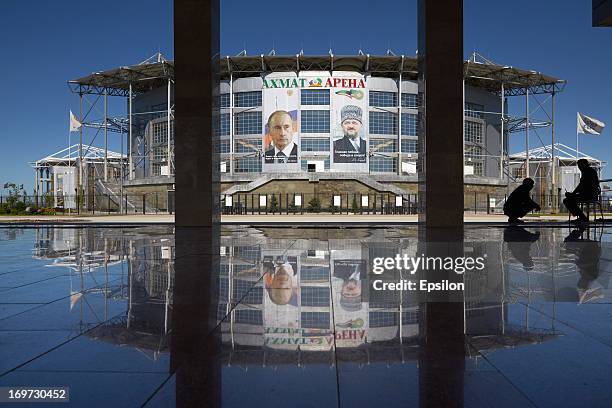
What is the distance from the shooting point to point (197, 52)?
14352mm

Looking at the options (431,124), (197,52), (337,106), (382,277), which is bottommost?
(382,277)

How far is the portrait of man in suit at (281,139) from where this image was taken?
58.8 metres

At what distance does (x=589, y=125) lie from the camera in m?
55.9

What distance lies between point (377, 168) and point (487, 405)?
5947 centimetres

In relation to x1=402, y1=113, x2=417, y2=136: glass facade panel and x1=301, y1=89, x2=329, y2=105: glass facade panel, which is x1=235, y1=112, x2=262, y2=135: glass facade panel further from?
x1=402, y1=113, x2=417, y2=136: glass facade panel

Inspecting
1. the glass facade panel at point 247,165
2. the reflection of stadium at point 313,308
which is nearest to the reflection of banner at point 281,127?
the glass facade panel at point 247,165

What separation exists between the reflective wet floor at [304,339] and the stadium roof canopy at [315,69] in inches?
2155

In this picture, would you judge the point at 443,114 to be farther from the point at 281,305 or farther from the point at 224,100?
the point at 224,100

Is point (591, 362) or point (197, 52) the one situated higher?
point (197, 52)

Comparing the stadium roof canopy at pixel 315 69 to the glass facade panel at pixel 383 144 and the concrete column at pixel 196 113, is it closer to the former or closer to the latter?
the glass facade panel at pixel 383 144

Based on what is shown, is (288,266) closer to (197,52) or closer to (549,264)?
(549,264)

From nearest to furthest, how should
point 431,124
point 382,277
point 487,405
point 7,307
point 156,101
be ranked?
point 487,405, point 7,307, point 382,277, point 431,124, point 156,101

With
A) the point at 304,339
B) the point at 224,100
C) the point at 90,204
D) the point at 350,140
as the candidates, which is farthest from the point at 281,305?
the point at 90,204

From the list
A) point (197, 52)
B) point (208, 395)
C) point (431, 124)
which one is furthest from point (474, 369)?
point (197, 52)
